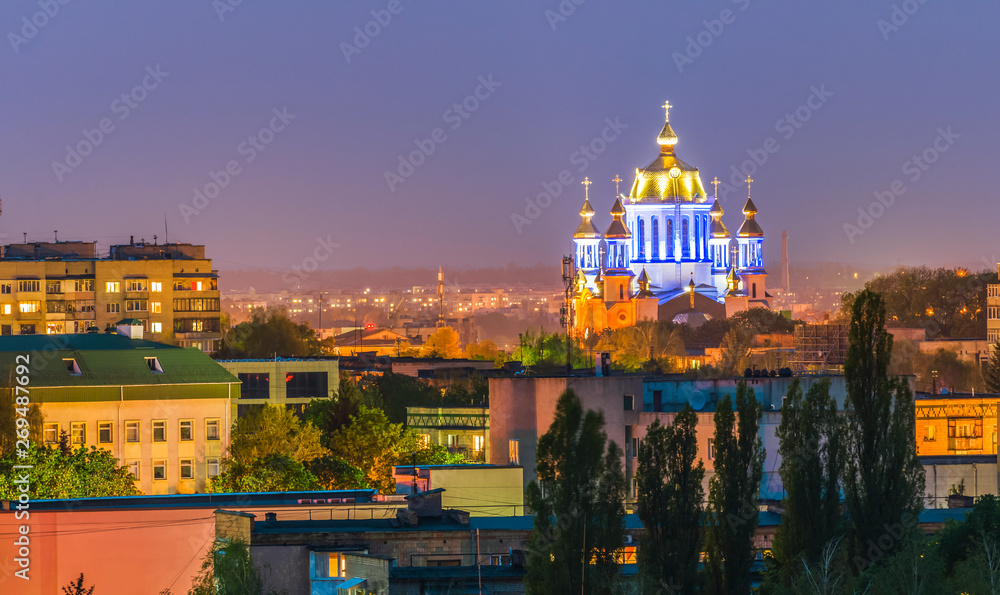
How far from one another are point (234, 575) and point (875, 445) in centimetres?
1153

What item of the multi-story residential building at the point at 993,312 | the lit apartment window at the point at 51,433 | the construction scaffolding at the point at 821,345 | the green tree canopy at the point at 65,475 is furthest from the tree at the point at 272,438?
the multi-story residential building at the point at 993,312

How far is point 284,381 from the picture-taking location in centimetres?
7025

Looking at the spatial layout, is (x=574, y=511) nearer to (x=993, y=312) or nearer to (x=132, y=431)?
(x=132, y=431)

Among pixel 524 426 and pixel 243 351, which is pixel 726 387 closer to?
pixel 524 426

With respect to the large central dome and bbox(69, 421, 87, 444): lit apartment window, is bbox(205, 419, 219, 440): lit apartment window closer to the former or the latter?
bbox(69, 421, 87, 444): lit apartment window

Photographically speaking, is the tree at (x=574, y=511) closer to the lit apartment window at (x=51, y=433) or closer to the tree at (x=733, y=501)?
the tree at (x=733, y=501)

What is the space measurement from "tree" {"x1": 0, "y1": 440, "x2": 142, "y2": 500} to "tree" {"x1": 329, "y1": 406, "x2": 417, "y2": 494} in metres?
9.85

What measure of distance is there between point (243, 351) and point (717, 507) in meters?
76.4

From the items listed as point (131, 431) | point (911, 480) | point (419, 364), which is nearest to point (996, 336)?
point (419, 364)

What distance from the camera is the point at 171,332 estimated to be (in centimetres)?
10919

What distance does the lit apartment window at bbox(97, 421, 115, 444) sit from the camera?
49.3 m

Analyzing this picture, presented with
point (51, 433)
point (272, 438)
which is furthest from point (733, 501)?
point (51, 433)

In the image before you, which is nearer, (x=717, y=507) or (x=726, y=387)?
(x=717, y=507)

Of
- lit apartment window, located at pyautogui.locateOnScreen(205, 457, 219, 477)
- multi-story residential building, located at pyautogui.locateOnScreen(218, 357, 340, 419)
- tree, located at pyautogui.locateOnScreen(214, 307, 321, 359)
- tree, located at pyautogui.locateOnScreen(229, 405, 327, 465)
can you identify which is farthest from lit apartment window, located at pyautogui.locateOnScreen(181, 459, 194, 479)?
tree, located at pyautogui.locateOnScreen(214, 307, 321, 359)
